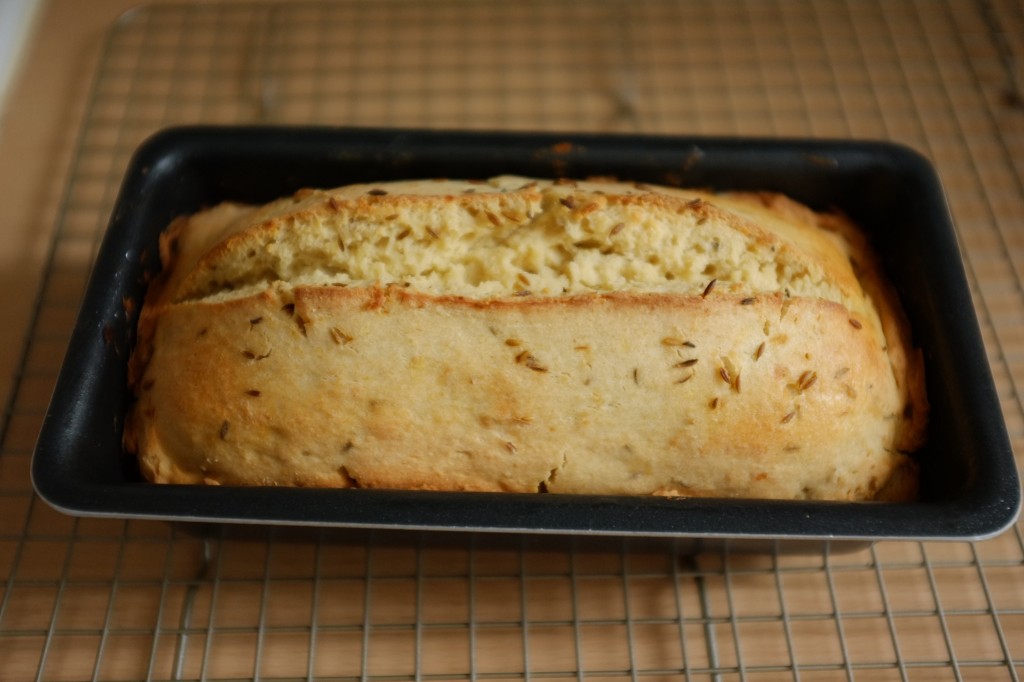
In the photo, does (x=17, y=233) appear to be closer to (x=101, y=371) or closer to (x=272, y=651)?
(x=101, y=371)

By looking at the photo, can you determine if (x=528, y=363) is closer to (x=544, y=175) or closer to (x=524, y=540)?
(x=524, y=540)

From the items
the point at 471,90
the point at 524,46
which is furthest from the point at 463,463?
the point at 524,46

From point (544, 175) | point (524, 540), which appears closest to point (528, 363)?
point (524, 540)

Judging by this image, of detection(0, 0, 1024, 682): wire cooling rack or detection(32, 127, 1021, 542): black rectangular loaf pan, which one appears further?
detection(0, 0, 1024, 682): wire cooling rack
